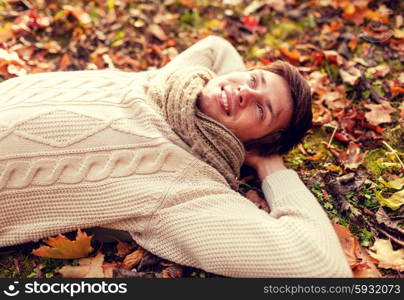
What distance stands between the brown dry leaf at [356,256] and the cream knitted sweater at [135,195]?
0.83 ft

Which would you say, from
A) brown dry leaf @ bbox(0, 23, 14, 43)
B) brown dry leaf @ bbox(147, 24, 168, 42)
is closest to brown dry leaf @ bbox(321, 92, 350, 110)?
brown dry leaf @ bbox(147, 24, 168, 42)

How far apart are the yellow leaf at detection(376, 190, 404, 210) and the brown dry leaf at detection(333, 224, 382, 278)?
339mm

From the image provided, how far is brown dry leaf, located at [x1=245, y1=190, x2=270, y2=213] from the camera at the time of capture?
9.47ft

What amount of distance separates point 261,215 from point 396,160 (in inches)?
52.0

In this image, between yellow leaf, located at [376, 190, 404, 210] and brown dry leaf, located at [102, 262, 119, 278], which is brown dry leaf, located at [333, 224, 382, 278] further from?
brown dry leaf, located at [102, 262, 119, 278]

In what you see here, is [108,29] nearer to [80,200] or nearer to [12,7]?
[12,7]

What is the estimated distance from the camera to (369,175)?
3.07 metres

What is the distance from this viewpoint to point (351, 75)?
379 cm

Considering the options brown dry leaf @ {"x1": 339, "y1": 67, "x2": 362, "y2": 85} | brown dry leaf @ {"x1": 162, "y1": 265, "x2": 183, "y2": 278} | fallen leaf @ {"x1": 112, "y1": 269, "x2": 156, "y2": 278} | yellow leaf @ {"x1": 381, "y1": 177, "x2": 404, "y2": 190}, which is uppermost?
brown dry leaf @ {"x1": 339, "y1": 67, "x2": 362, "y2": 85}

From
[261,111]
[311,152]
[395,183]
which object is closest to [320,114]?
[311,152]

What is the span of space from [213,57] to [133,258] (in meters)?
1.60

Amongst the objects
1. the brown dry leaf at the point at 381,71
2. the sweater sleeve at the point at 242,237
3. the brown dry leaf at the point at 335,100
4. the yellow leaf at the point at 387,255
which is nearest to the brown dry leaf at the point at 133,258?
the sweater sleeve at the point at 242,237

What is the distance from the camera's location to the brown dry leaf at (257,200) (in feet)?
9.47

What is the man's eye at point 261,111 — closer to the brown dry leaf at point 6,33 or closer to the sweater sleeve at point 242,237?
the sweater sleeve at point 242,237
